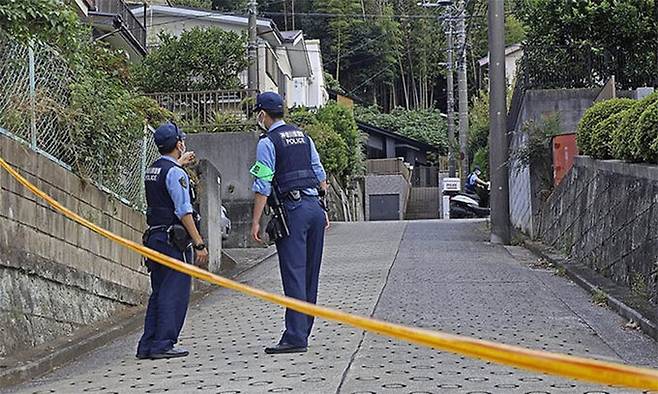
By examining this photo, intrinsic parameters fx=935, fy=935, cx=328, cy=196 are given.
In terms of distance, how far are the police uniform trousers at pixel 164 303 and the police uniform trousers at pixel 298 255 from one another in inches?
31.5

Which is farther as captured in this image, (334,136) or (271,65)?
(271,65)

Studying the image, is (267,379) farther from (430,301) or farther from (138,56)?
(138,56)

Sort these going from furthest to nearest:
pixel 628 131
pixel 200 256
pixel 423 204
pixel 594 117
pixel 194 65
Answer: pixel 423 204
pixel 194 65
pixel 594 117
pixel 628 131
pixel 200 256

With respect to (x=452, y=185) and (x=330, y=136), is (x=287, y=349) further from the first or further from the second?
(x=452, y=185)

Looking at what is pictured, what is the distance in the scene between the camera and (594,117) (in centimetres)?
1323

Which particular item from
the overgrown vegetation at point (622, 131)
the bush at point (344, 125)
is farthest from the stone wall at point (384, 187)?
the overgrown vegetation at point (622, 131)

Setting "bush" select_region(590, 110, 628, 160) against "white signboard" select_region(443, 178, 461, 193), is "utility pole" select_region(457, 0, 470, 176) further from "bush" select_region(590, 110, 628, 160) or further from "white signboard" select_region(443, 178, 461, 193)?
"bush" select_region(590, 110, 628, 160)

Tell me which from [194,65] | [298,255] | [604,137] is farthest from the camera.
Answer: [194,65]

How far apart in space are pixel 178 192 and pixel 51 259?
1581mm

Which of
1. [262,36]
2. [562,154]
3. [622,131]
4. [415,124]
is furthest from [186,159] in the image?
[415,124]

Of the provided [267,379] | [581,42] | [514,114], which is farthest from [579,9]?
[267,379]

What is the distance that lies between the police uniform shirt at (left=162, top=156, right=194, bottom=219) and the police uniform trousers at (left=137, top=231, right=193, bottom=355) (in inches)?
10.2

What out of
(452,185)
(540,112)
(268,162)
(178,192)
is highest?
(540,112)

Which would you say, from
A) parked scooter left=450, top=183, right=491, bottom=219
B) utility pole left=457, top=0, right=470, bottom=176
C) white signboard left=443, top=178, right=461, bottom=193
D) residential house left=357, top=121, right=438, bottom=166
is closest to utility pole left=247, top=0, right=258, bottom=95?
parked scooter left=450, top=183, right=491, bottom=219
